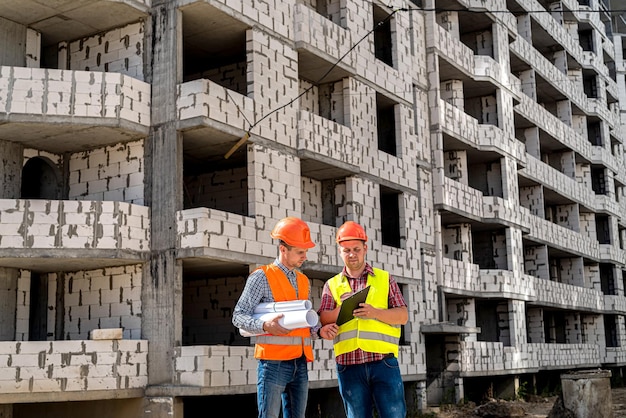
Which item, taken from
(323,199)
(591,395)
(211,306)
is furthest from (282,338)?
(323,199)

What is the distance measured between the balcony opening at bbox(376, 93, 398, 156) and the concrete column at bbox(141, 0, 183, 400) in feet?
27.2

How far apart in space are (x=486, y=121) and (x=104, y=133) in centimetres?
1698

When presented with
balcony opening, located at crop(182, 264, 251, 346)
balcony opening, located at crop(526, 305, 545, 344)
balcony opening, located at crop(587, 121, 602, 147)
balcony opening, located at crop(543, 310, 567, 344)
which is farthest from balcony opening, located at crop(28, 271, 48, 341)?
balcony opening, located at crop(587, 121, 602, 147)

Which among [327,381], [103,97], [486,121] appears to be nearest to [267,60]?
[103,97]

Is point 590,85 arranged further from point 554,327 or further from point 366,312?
point 366,312

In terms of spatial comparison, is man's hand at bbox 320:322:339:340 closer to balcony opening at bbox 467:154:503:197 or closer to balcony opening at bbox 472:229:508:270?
balcony opening at bbox 472:229:508:270

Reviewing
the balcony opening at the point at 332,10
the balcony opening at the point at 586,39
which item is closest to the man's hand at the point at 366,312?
the balcony opening at the point at 332,10

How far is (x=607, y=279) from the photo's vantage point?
40875 millimetres

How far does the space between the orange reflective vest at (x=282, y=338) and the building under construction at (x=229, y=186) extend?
8.77 m

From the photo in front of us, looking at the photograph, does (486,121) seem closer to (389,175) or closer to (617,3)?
(389,175)

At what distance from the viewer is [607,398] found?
45.8ft

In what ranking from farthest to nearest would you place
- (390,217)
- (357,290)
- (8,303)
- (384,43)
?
(384,43) → (390,217) → (8,303) → (357,290)

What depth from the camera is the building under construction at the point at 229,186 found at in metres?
15.9

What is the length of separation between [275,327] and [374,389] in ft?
3.86
